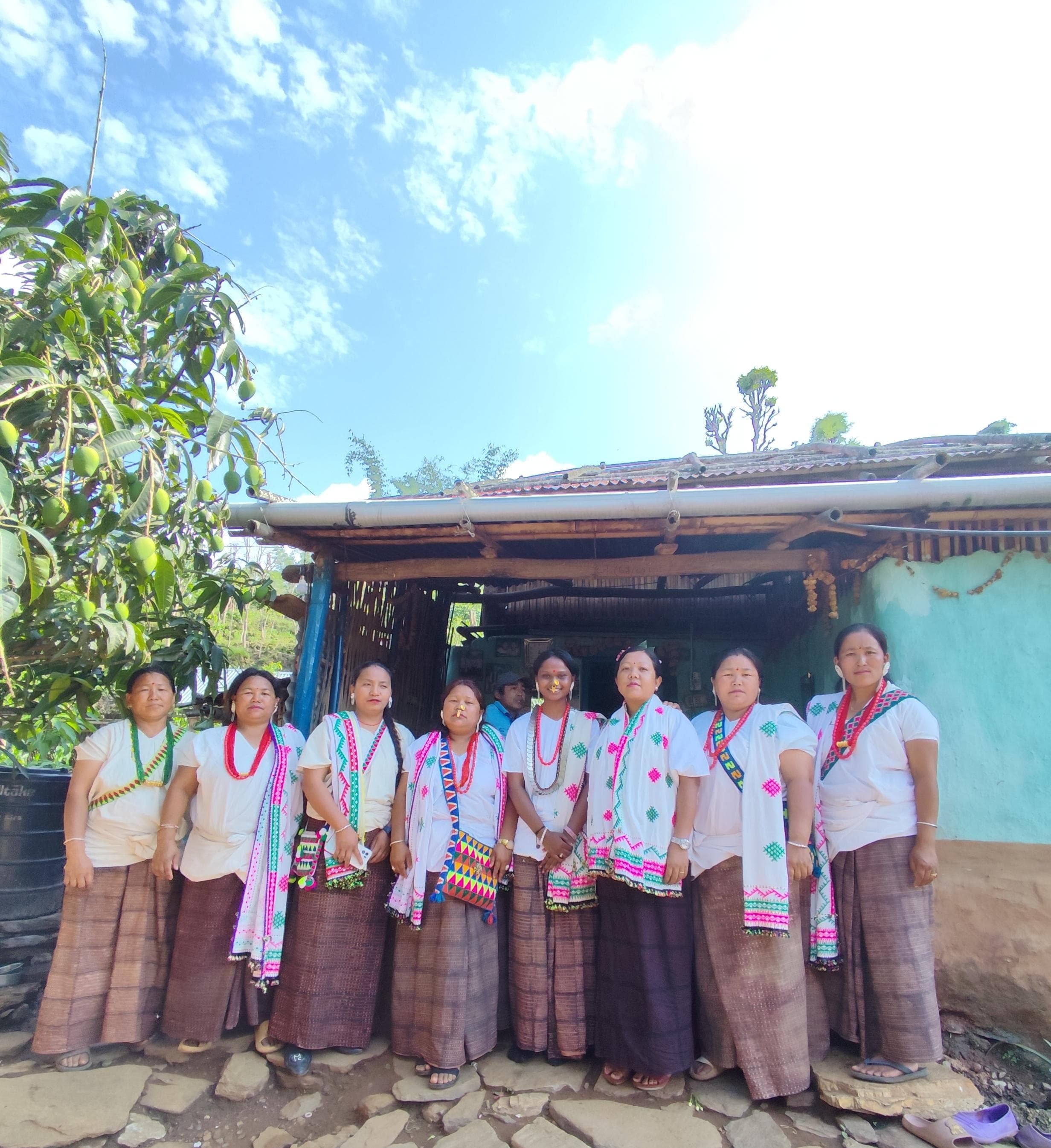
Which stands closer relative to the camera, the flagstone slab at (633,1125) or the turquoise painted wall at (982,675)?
the flagstone slab at (633,1125)

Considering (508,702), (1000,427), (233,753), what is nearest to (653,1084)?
(508,702)

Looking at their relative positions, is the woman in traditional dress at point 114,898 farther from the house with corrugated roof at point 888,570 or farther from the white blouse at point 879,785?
the white blouse at point 879,785

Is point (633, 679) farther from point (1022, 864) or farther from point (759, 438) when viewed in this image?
point (759, 438)

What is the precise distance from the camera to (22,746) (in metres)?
3.35

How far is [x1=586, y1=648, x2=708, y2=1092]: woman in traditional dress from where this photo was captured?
2.97 meters

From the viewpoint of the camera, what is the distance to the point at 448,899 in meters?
3.19

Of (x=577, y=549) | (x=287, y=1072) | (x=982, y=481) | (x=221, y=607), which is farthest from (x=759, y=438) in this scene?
A: (x=287, y=1072)

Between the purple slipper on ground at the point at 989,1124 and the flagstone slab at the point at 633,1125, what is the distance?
0.89 meters

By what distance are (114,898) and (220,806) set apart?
0.61 metres

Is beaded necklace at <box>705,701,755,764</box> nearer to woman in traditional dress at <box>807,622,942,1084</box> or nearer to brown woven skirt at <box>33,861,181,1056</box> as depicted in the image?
woman in traditional dress at <box>807,622,942,1084</box>

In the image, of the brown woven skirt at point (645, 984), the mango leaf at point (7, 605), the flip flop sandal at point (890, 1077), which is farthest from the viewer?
the brown woven skirt at point (645, 984)

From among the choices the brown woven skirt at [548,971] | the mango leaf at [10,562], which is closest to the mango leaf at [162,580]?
the mango leaf at [10,562]

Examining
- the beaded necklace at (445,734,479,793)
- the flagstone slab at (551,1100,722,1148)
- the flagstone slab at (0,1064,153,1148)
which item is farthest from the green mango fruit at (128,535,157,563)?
the flagstone slab at (551,1100,722,1148)

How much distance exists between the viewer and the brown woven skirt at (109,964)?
10.5 feet
